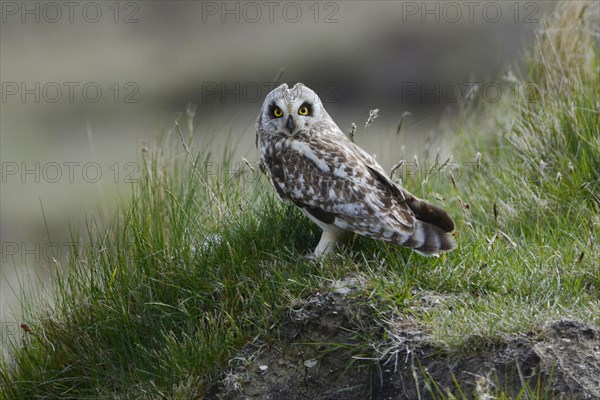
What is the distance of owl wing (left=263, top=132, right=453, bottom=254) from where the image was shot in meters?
4.68

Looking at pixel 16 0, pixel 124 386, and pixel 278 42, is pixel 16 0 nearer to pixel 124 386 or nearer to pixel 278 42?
pixel 278 42

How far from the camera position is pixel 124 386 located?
4590 millimetres

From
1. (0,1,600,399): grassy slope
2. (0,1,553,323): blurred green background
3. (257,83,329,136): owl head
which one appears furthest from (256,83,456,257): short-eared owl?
(0,1,553,323): blurred green background

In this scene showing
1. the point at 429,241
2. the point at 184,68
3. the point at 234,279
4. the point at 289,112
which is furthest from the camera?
the point at 184,68

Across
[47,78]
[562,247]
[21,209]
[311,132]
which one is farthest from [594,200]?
[47,78]

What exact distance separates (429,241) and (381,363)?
2.30 feet

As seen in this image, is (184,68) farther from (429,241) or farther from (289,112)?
(429,241)

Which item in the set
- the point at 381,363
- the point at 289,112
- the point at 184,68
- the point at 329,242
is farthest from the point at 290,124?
the point at 184,68

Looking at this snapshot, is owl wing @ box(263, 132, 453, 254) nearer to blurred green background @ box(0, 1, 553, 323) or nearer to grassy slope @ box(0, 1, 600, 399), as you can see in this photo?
grassy slope @ box(0, 1, 600, 399)

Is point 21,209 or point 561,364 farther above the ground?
point 561,364

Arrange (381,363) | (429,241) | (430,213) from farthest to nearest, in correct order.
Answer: (430,213)
(429,241)
(381,363)

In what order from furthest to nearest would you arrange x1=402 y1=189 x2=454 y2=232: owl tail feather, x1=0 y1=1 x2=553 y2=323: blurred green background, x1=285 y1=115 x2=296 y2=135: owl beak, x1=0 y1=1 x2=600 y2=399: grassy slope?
x1=0 y1=1 x2=553 y2=323: blurred green background
x1=285 y1=115 x2=296 y2=135: owl beak
x1=402 y1=189 x2=454 y2=232: owl tail feather
x1=0 y1=1 x2=600 y2=399: grassy slope

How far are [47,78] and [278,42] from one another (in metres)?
4.43

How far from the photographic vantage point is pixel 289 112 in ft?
16.4
